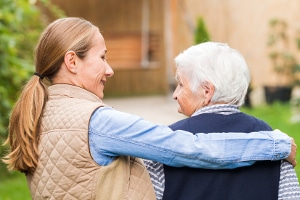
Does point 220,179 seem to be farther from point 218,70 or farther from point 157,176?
point 218,70

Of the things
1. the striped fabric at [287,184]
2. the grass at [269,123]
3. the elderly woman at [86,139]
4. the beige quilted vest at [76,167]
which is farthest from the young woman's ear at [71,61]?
the grass at [269,123]

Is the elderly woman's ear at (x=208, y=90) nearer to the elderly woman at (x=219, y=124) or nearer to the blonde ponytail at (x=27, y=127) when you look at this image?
the elderly woman at (x=219, y=124)

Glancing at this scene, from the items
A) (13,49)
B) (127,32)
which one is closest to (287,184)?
(13,49)

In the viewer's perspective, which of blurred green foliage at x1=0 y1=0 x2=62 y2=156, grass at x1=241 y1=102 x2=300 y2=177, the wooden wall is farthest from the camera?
the wooden wall

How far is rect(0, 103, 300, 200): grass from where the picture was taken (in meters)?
7.49

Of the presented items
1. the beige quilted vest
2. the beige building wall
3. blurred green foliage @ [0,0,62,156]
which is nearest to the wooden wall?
the beige building wall

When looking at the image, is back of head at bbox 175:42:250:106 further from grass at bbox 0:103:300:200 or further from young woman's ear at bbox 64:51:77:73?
grass at bbox 0:103:300:200

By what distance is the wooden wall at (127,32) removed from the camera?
18.4m

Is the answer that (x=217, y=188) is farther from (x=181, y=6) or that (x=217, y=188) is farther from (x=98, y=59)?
(x=181, y=6)

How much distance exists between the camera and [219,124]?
275 cm

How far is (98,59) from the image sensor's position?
2.73 metres

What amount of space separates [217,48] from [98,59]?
1.43 feet

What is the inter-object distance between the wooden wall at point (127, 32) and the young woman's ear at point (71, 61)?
15.5 meters

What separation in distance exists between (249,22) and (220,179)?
45.0 feet
